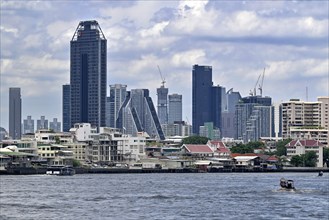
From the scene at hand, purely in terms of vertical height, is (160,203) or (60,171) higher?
(160,203)

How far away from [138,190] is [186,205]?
2858 centimetres

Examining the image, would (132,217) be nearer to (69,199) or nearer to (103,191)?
(69,199)

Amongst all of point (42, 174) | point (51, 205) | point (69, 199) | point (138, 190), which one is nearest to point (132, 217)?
point (51, 205)

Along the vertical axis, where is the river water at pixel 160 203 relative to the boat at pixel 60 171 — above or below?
above

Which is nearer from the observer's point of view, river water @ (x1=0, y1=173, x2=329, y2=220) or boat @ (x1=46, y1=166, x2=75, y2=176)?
river water @ (x1=0, y1=173, x2=329, y2=220)

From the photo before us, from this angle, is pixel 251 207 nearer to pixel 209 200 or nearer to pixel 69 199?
pixel 209 200

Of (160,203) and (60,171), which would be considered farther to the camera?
(60,171)

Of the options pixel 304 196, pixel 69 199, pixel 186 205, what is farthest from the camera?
pixel 304 196

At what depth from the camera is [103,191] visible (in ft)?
391

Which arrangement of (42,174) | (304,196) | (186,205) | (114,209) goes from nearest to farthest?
(114,209) → (186,205) → (304,196) → (42,174)

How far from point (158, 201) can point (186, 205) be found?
220 inches

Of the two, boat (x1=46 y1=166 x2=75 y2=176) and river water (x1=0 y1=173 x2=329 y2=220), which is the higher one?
river water (x1=0 y1=173 x2=329 y2=220)

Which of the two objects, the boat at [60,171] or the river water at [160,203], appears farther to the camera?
the boat at [60,171]

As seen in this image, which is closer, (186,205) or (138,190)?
(186,205)
